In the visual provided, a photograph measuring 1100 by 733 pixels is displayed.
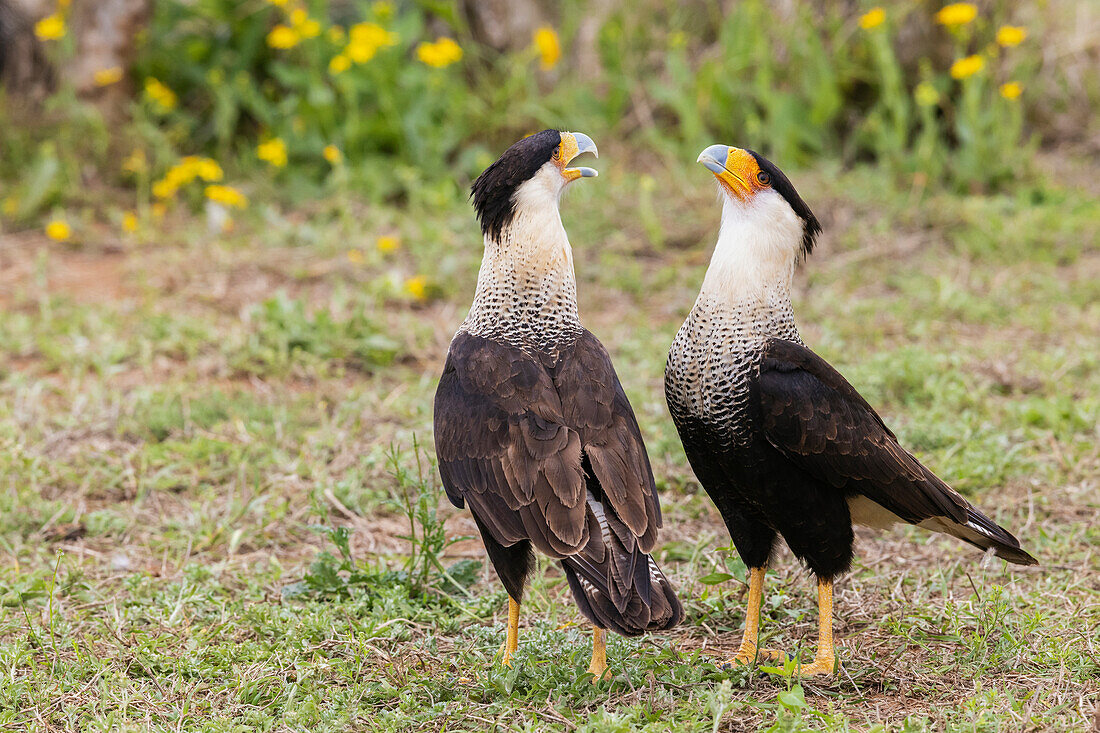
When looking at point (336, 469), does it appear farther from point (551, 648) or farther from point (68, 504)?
point (551, 648)

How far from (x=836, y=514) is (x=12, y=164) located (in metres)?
6.65

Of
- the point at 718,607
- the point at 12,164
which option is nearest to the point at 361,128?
the point at 12,164

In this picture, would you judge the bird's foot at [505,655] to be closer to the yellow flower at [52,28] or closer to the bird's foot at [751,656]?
the bird's foot at [751,656]

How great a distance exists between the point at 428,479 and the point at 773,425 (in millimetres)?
1284

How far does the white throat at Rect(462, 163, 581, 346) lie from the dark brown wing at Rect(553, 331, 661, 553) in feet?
0.42

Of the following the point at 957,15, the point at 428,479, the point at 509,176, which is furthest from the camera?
the point at 957,15

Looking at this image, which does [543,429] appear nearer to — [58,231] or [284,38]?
[58,231]

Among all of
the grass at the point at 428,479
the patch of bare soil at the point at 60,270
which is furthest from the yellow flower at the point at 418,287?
the patch of bare soil at the point at 60,270

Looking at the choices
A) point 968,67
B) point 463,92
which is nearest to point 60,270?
point 463,92

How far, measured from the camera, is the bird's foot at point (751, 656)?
3.14 meters

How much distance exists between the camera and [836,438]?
3.07 metres

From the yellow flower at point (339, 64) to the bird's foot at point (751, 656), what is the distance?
5.64 m

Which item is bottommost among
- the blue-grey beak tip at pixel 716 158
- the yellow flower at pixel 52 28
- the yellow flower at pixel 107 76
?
the blue-grey beak tip at pixel 716 158

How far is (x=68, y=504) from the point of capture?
4.21 metres
